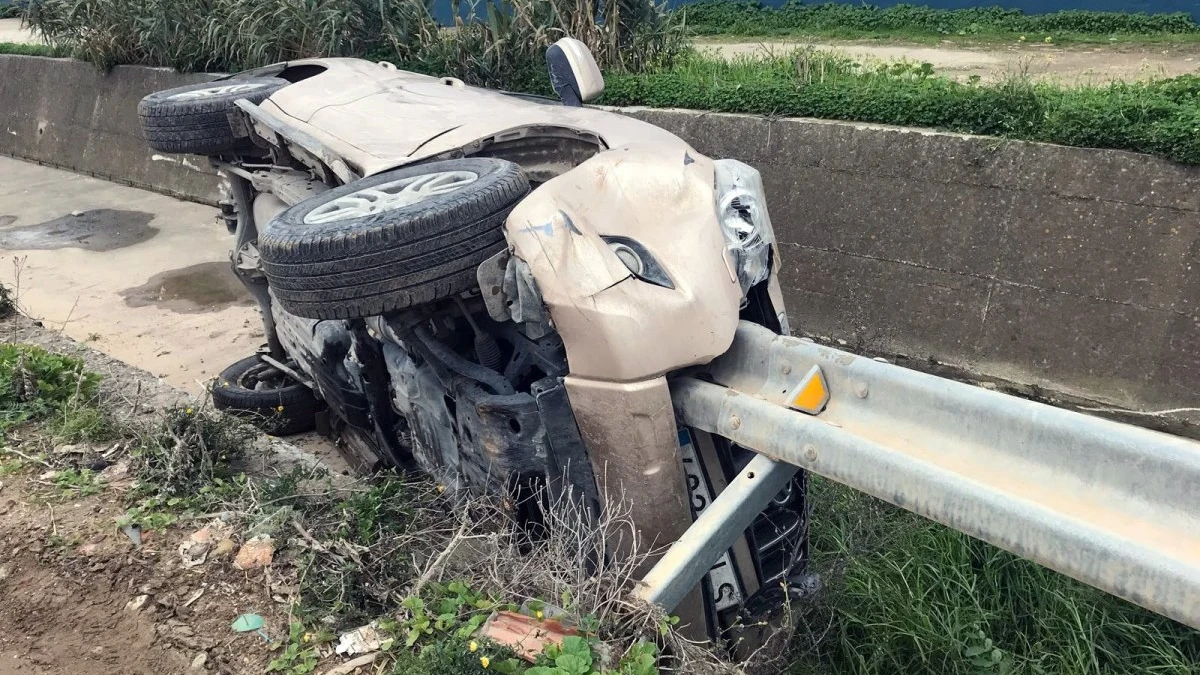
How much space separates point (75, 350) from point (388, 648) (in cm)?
328

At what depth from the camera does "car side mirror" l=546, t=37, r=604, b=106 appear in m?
4.10

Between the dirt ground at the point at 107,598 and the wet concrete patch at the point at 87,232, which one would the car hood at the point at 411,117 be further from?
the wet concrete patch at the point at 87,232

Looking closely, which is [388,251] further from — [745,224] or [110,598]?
[110,598]

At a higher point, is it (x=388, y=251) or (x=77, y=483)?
(x=388, y=251)

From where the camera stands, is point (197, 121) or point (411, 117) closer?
point (411, 117)

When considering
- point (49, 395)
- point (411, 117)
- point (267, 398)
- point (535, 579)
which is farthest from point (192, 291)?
point (535, 579)

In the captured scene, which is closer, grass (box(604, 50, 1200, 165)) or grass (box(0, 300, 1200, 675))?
grass (box(0, 300, 1200, 675))

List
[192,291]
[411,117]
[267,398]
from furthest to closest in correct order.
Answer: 1. [192,291]
2. [267,398]
3. [411,117]

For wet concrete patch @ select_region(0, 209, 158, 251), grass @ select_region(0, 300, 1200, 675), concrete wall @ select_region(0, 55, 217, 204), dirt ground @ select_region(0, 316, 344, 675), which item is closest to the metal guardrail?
grass @ select_region(0, 300, 1200, 675)

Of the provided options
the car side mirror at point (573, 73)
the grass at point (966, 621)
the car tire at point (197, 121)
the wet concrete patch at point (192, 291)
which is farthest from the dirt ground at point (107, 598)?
the wet concrete patch at point (192, 291)

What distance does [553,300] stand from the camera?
2.63 meters

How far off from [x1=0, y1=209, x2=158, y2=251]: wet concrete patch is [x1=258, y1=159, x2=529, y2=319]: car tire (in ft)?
21.4

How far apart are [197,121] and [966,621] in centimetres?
384

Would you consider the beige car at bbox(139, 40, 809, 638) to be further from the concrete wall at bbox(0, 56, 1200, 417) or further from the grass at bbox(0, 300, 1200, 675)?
the concrete wall at bbox(0, 56, 1200, 417)
